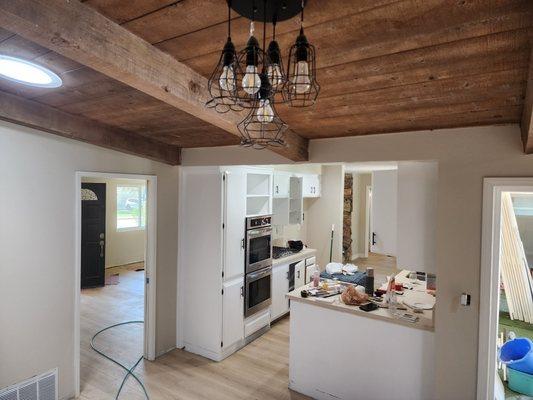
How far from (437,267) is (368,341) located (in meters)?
0.91

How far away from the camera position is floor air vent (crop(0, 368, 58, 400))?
8.96 feet

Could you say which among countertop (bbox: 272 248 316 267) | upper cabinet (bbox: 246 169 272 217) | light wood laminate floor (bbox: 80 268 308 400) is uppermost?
upper cabinet (bbox: 246 169 272 217)

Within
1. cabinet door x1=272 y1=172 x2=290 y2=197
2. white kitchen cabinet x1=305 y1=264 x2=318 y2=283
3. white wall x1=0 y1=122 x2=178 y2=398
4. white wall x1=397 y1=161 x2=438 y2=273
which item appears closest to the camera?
white wall x1=397 y1=161 x2=438 y2=273

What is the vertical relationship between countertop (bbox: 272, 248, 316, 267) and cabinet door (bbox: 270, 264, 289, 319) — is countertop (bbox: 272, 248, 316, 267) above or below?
above

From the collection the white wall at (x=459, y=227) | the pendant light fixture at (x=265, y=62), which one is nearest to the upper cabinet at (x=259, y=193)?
the white wall at (x=459, y=227)

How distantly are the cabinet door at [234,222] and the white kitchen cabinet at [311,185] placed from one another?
202 cm

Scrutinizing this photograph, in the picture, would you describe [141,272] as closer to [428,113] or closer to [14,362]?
[14,362]

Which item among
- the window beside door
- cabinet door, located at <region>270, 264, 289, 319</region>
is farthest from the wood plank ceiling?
the window beside door

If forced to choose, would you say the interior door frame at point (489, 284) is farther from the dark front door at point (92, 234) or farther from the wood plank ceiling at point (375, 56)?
the dark front door at point (92, 234)

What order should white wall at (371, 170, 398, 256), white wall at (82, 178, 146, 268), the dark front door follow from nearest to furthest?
white wall at (371, 170, 398, 256) < the dark front door < white wall at (82, 178, 146, 268)

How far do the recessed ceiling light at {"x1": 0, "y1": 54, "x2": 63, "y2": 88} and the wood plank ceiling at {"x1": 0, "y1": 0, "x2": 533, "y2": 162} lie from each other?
5 cm

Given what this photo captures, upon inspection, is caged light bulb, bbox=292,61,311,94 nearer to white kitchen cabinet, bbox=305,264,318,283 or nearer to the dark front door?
white kitchen cabinet, bbox=305,264,318,283

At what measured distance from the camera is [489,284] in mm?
2291

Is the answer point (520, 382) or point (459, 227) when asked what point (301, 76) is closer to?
point (459, 227)
